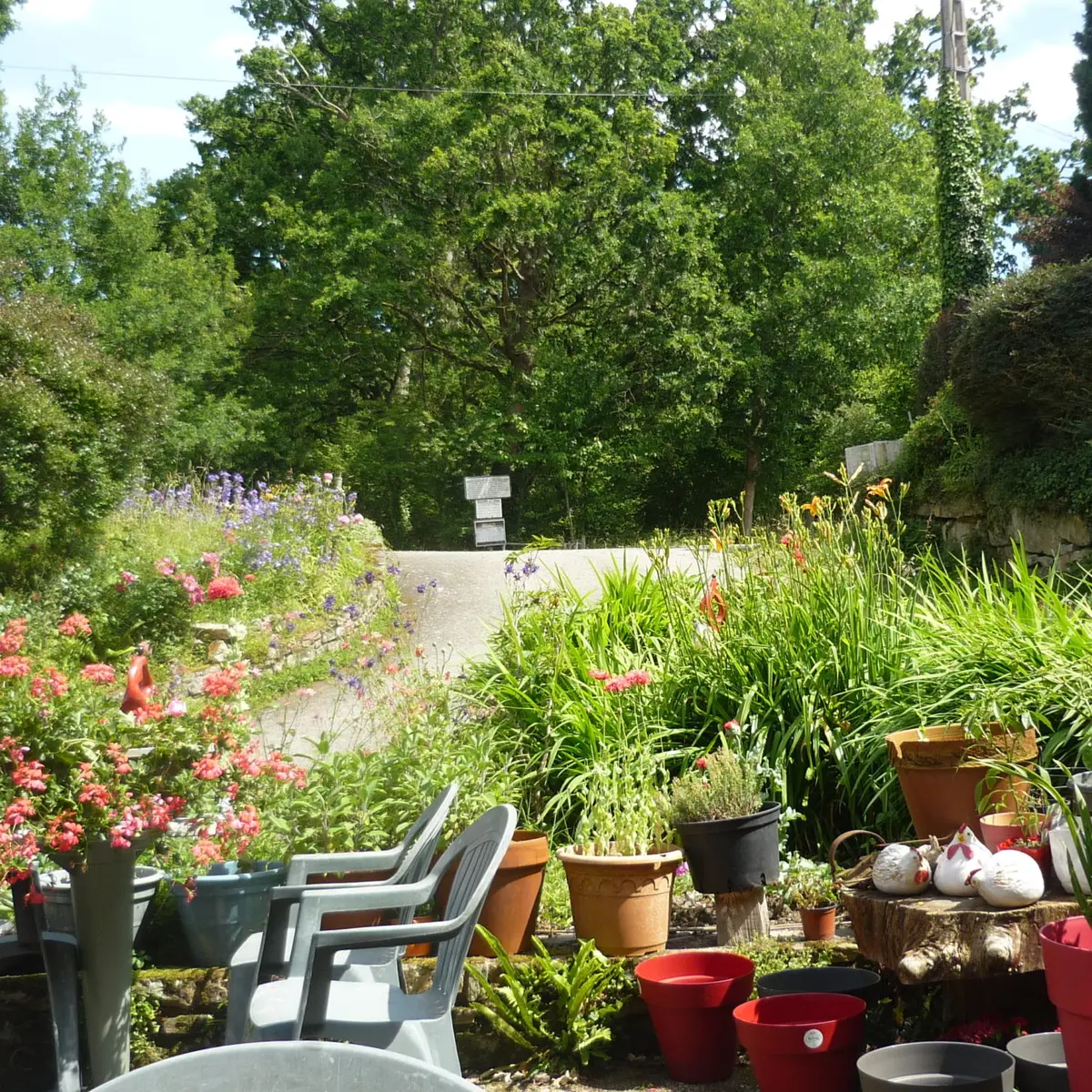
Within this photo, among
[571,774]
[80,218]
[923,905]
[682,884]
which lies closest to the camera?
[923,905]

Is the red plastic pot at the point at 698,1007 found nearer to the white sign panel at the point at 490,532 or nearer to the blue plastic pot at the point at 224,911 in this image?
the blue plastic pot at the point at 224,911

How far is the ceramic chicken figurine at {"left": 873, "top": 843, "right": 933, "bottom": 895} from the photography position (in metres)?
2.79

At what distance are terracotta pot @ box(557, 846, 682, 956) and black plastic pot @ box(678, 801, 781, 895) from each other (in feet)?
0.35

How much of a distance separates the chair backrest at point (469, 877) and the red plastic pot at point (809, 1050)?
2.44 feet

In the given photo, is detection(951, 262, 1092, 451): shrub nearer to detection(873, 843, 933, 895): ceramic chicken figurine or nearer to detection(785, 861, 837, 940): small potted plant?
detection(785, 861, 837, 940): small potted plant

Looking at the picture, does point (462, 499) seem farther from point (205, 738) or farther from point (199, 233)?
point (205, 738)

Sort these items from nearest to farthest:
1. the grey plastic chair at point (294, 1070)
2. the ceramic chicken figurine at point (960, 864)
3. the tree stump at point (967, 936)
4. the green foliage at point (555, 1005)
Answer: the grey plastic chair at point (294, 1070), the tree stump at point (967, 936), the ceramic chicken figurine at point (960, 864), the green foliage at point (555, 1005)

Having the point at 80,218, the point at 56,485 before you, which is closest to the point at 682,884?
the point at 56,485

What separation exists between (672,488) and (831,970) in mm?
18909

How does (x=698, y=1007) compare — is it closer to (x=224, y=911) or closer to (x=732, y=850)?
(x=732, y=850)

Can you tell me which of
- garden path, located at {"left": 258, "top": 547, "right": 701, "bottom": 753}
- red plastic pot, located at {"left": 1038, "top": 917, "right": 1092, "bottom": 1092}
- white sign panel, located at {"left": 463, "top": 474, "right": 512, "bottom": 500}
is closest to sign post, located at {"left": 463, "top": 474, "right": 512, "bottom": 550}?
white sign panel, located at {"left": 463, "top": 474, "right": 512, "bottom": 500}

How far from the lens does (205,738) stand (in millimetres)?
2721

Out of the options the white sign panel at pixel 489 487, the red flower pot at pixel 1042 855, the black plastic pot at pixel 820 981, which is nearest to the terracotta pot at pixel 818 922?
the black plastic pot at pixel 820 981

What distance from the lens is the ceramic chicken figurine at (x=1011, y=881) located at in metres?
2.58
